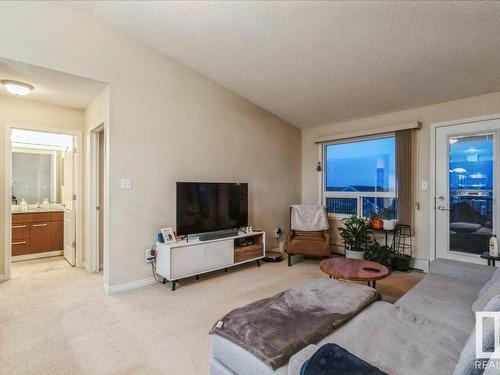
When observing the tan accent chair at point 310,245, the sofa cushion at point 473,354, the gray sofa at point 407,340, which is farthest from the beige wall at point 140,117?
the sofa cushion at point 473,354

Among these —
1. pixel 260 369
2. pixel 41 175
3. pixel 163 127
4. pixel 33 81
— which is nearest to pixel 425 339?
pixel 260 369

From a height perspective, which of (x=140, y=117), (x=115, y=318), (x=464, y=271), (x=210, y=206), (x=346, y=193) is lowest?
(x=115, y=318)

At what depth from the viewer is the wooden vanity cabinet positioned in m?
4.14

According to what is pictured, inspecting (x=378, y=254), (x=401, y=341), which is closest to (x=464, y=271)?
(x=378, y=254)

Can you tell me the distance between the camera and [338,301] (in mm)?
1683

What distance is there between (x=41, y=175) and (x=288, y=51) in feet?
16.1

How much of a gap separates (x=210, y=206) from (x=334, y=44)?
2.40 m

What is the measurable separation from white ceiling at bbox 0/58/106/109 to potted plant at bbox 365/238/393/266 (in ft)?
13.3

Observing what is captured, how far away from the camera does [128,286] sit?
122 inches

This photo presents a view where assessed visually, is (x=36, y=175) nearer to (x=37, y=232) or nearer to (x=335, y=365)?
(x=37, y=232)

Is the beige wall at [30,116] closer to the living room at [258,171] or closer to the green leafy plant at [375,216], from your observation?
the living room at [258,171]

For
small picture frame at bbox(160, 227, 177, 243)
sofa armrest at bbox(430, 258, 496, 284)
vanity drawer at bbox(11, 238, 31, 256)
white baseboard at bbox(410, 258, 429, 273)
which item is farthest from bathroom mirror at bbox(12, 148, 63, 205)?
white baseboard at bbox(410, 258, 429, 273)

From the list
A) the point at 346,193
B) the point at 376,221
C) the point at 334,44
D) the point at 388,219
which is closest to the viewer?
the point at 334,44

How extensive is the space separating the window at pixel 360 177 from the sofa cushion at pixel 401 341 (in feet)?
9.59
